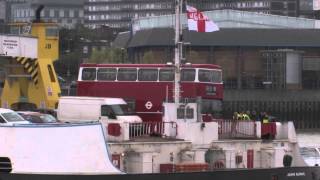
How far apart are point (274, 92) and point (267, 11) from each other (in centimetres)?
6694

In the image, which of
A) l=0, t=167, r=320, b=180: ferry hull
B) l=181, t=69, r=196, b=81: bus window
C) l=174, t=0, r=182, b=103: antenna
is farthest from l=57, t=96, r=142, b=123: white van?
l=181, t=69, r=196, b=81: bus window

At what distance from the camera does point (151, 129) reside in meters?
21.9

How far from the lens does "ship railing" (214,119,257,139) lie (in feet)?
76.7

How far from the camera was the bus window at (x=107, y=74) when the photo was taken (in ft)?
108

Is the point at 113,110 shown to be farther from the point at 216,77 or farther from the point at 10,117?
the point at 216,77

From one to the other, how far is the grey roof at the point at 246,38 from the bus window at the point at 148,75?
7146 cm

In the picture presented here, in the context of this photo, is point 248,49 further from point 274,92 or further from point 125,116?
point 125,116

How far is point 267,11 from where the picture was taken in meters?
160

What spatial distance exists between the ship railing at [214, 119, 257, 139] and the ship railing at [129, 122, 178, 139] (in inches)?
77.1

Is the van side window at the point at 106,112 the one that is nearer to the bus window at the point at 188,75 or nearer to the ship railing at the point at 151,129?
the ship railing at the point at 151,129

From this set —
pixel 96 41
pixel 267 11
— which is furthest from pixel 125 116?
pixel 267 11

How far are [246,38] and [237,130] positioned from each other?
83555 mm

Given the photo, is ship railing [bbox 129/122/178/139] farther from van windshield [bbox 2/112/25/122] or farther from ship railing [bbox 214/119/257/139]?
van windshield [bbox 2/112/25/122]

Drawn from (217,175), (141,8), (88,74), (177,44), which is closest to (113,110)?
(177,44)
